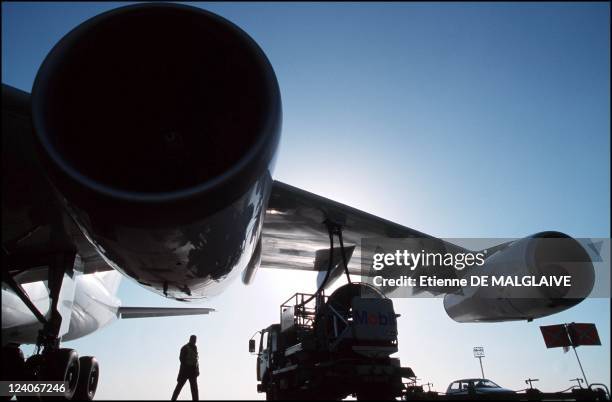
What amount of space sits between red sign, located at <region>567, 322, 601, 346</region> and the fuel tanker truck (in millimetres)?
3411

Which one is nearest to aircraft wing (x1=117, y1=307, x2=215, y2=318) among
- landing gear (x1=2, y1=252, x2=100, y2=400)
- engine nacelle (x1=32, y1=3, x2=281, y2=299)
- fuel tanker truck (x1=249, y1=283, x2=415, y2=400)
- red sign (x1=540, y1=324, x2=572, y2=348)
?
landing gear (x1=2, y1=252, x2=100, y2=400)

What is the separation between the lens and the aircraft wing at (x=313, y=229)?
6.32 metres

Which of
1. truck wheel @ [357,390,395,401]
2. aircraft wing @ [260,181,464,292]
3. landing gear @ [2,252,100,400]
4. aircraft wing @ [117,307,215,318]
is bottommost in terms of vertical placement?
truck wheel @ [357,390,395,401]

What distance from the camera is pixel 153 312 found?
12.4m

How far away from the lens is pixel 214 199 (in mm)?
2664

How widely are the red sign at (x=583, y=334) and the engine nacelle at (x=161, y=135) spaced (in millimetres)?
6122

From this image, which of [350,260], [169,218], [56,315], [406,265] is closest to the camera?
[169,218]

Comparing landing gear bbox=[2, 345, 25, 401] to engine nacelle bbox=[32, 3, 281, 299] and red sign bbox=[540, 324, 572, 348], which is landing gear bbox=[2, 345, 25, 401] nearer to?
engine nacelle bbox=[32, 3, 281, 299]

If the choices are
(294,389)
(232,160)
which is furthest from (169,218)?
(294,389)

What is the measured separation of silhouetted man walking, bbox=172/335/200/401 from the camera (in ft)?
26.4

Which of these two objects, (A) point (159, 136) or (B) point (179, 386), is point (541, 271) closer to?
(A) point (159, 136)

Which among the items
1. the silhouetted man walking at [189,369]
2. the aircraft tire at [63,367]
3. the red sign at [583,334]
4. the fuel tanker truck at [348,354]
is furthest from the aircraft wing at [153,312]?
the red sign at [583,334]

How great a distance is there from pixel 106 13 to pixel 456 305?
6587 millimetres

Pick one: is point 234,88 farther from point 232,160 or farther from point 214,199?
point 214,199
